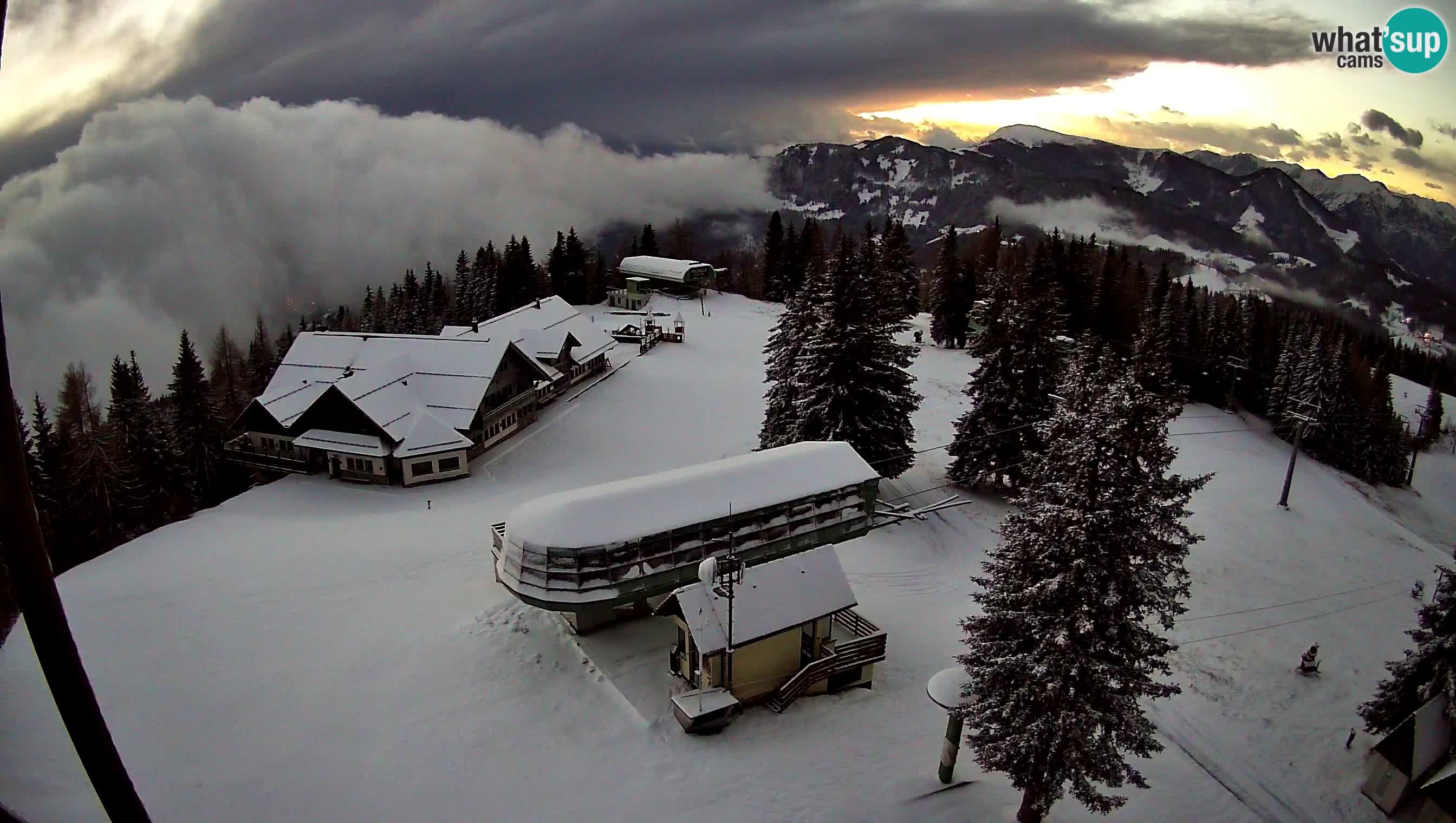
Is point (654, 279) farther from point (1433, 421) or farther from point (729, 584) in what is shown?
point (1433, 421)

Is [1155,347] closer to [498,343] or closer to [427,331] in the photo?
[498,343]

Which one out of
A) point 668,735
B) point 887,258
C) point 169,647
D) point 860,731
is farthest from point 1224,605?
point 887,258

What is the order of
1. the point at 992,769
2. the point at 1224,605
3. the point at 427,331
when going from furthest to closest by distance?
1. the point at 427,331
2. the point at 1224,605
3. the point at 992,769

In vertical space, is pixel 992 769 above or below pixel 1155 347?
below

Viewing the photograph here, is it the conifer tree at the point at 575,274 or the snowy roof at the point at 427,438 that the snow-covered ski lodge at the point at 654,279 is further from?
the snowy roof at the point at 427,438

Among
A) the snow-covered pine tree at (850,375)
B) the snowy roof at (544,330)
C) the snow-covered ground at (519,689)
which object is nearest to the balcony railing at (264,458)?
the snow-covered ground at (519,689)

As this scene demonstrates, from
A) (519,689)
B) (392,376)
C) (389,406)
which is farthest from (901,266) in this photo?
(519,689)

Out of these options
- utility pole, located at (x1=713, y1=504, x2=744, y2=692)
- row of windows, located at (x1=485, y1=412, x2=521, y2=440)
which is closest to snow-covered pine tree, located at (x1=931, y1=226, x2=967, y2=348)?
row of windows, located at (x1=485, y1=412, x2=521, y2=440)
